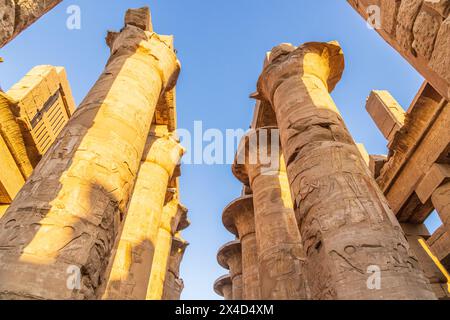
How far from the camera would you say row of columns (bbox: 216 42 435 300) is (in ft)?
12.4

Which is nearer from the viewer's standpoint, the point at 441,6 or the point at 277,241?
the point at 441,6

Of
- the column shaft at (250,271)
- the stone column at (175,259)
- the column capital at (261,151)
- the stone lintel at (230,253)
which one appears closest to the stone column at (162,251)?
the stone column at (175,259)

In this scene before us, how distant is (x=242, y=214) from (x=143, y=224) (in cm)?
508

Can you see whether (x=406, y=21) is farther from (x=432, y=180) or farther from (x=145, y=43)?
(x=432, y=180)

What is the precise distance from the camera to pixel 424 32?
3.39 m

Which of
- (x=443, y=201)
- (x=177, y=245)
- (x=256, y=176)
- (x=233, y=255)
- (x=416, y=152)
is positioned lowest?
(x=443, y=201)

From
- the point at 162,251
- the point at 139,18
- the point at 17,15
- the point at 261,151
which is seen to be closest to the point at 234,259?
the point at 162,251

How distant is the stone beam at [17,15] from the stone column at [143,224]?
5555 millimetres

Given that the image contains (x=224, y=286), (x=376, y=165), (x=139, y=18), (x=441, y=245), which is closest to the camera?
(x=139, y=18)

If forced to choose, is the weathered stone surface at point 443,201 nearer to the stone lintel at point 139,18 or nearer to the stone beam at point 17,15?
the stone lintel at point 139,18

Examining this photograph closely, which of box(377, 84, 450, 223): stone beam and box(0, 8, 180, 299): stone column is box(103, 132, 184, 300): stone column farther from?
box(377, 84, 450, 223): stone beam
